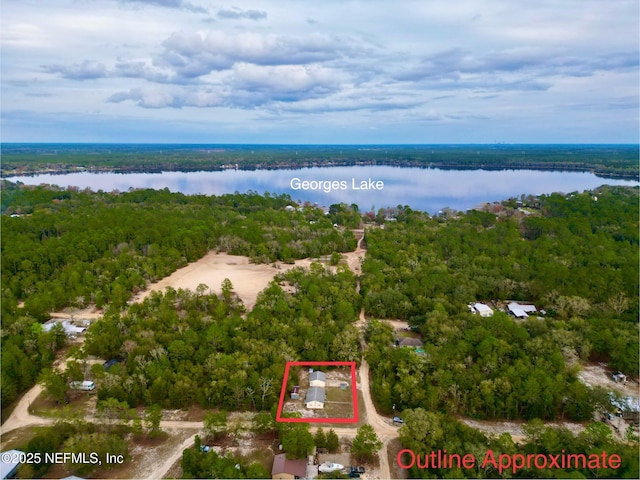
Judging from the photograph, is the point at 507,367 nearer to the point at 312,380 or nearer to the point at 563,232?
the point at 312,380

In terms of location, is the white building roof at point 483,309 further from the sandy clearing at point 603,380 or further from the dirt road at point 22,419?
the dirt road at point 22,419

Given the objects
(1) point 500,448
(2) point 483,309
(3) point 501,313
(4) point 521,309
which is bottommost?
(1) point 500,448

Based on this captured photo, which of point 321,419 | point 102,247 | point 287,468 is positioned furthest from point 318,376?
point 102,247

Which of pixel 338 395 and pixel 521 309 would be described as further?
pixel 521 309

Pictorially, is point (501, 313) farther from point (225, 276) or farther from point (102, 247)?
point (102, 247)

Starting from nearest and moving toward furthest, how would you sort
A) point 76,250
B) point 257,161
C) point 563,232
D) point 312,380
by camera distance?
point 312,380
point 76,250
point 563,232
point 257,161

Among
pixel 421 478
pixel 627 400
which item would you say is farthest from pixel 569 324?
pixel 421 478

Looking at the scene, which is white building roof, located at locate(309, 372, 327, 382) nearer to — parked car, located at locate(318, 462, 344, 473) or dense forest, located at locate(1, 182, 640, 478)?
dense forest, located at locate(1, 182, 640, 478)
